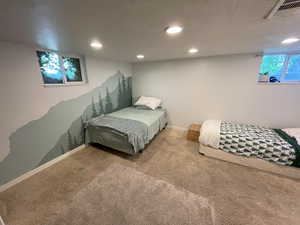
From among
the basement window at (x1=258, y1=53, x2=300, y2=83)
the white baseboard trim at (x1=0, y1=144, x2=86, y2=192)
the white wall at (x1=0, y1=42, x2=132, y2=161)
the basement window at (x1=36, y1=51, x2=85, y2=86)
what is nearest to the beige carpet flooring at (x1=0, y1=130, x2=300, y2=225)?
the white baseboard trim at (x1=0, y1=144, x2=86, y2=192)

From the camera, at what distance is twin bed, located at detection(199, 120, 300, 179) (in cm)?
191

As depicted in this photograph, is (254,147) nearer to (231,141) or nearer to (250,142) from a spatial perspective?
(250,142)

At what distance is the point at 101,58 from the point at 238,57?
10.1 feet

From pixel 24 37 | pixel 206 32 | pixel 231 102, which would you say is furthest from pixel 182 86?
pixel 24 37

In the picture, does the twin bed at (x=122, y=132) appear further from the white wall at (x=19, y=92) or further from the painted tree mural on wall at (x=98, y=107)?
the white wall at (x=19, y=92)

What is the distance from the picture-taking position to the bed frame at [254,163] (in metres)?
1.92

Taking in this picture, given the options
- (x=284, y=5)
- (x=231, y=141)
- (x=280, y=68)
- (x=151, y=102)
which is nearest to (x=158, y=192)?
(x=231, y=141)

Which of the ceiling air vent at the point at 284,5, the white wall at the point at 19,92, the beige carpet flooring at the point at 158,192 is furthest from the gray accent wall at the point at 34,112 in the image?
the ceiling air vent at the point at 284,5

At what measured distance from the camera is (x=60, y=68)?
2285 millimetres

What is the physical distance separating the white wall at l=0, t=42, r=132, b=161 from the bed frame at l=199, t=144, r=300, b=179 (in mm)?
2954

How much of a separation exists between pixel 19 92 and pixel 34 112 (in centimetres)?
33

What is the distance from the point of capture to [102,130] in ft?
8.21

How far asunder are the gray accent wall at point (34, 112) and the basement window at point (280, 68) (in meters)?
3.63

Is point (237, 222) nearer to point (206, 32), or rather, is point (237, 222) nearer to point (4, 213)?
point (206, 32)
